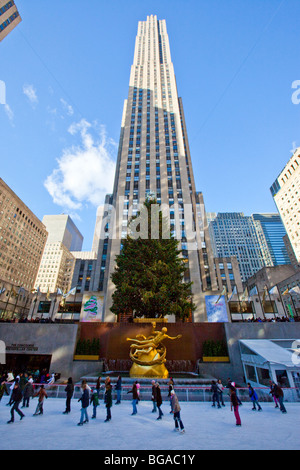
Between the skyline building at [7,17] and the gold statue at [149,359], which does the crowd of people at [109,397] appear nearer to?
the gold statue at [149,359]

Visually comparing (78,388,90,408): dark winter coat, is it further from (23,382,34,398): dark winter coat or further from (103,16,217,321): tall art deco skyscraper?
(103,16,217,321): tall art deco skyscraper

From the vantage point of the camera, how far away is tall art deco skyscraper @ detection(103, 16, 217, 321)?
4497cm

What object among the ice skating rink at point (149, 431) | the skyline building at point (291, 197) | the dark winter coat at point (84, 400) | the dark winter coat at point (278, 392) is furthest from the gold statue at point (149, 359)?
the skyline building at point (291, 197)

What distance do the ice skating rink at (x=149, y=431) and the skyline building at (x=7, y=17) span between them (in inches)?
3976

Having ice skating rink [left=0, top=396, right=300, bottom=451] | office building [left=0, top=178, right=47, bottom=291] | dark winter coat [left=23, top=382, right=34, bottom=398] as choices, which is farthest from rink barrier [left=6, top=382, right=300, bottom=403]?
office building [left=0, top=178, right=47, bottom=291]

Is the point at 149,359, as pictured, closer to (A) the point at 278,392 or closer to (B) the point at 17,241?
(A) the point at 278,392

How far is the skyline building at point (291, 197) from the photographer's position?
9675 centimetres

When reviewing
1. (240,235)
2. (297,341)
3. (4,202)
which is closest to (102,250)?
(297,341)

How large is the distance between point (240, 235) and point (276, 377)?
15956 centimetres

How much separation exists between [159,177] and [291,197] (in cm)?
7935

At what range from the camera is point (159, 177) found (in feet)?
176

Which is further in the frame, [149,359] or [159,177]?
[159,177]

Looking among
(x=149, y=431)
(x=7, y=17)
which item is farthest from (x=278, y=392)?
(x=7, y=17)
